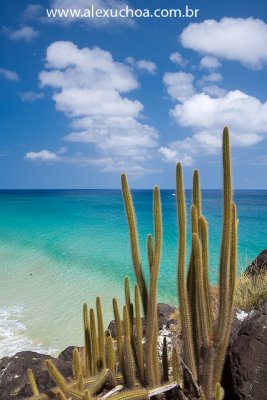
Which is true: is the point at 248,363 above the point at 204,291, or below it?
below

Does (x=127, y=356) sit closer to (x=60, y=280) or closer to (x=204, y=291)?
(x=204, y=291)

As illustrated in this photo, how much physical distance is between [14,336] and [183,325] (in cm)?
665

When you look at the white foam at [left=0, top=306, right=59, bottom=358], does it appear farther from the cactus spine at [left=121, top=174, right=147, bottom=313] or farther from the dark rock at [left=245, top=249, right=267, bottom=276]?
the cactus spine at [left=121, top=174, right=147, bottom=313]

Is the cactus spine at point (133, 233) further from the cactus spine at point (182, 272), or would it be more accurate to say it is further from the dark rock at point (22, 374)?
the dark rock at point (22, 374)

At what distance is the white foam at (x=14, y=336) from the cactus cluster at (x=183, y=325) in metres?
4.91

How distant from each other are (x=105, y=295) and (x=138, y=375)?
8312mm

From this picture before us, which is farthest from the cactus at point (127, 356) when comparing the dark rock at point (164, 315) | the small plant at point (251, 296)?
the small plant at point (251, 296)

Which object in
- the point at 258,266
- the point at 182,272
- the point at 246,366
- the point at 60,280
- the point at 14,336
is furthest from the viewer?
the point at 60,280

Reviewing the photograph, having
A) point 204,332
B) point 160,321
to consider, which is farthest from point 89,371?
point 160,321

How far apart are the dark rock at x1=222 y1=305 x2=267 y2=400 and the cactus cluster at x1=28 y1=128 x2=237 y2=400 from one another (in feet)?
0.67

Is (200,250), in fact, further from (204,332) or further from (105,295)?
(105,295)

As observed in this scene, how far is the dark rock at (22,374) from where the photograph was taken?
14.6 feet

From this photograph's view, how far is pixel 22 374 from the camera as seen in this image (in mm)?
4992

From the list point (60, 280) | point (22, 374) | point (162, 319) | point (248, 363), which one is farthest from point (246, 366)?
point (60, 280)
